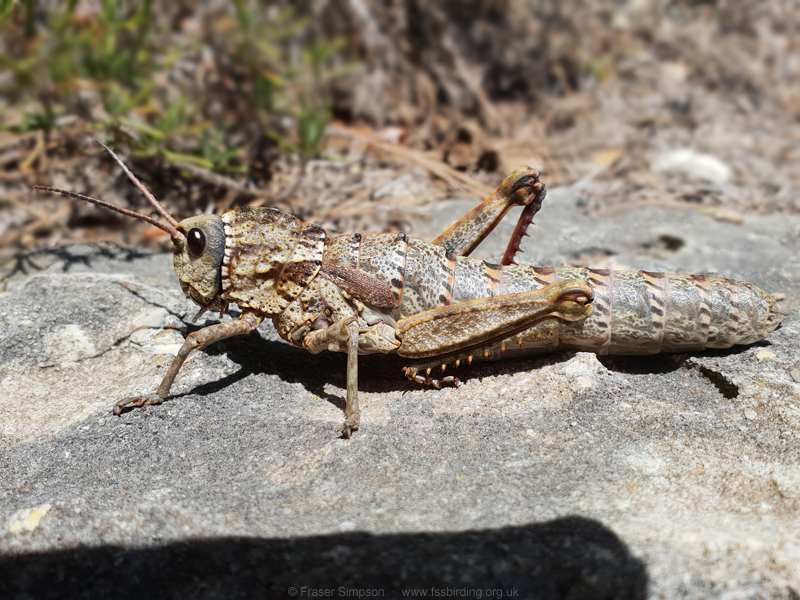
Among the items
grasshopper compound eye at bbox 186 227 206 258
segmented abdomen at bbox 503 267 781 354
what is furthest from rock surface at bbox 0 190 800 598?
grasshopper compound eye at bbox 186 227 206 258

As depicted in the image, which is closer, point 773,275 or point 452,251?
point 452,251

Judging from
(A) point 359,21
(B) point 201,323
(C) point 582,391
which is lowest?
(B) point 201,323

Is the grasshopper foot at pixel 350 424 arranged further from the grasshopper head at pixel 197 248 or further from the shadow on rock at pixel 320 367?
the grasshopper head at pixel 197 248

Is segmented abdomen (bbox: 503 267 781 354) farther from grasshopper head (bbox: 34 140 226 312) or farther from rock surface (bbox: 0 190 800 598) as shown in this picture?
grasshopper head (bbox: 34 140 226 312)

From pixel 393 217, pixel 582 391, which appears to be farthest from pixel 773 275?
pixel 393 217

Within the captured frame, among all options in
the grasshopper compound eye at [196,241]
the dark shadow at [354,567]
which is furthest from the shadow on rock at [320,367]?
the dark shadow at [354,567]

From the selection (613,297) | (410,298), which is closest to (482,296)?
(410,298)

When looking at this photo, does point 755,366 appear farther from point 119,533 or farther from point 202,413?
point 119,533
